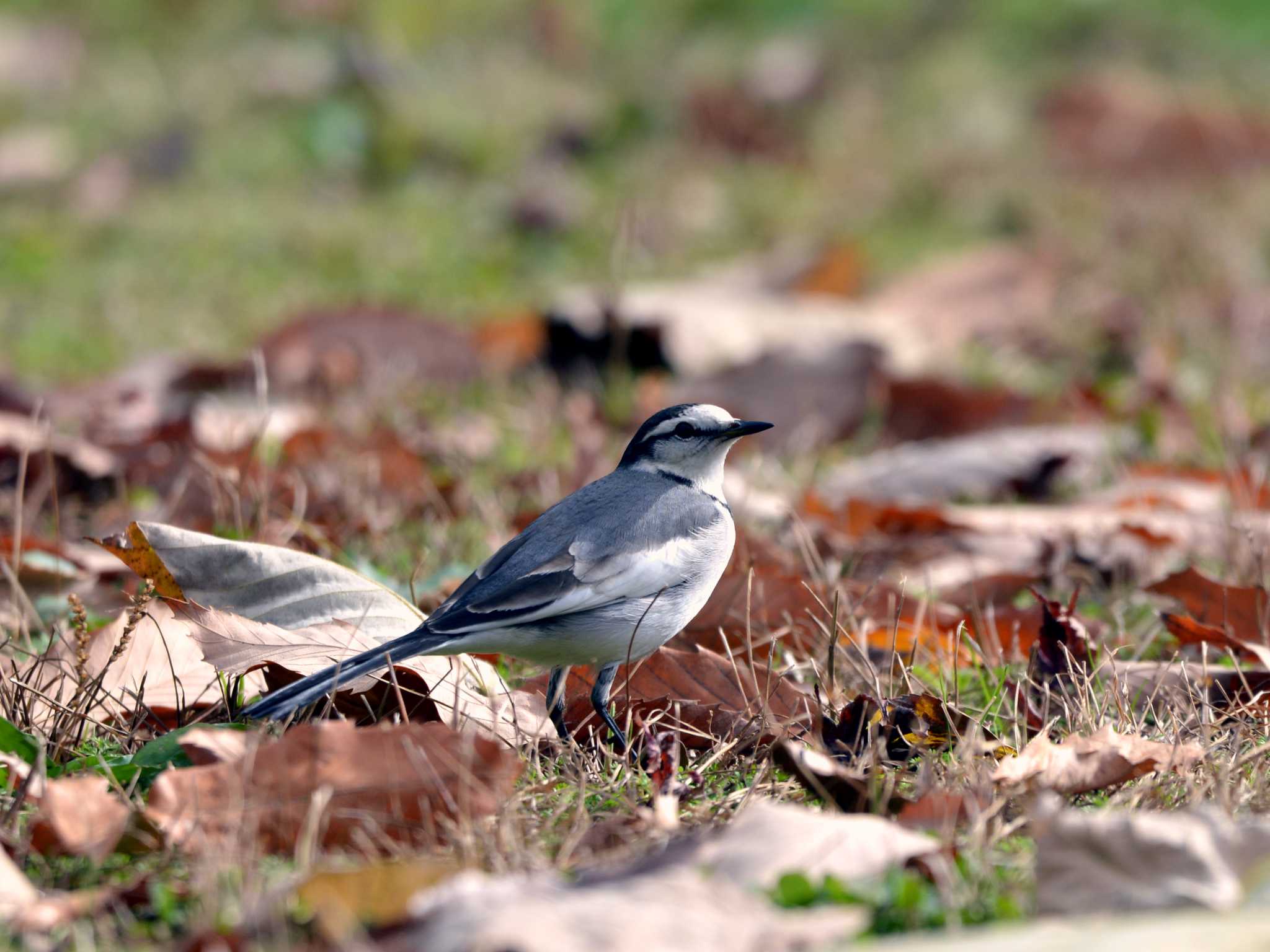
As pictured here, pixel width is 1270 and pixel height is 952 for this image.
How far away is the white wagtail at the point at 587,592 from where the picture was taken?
118 inches

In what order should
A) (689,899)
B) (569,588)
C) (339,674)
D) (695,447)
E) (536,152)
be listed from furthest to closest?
(536,152) → (695,447) → (569,588) → (339,674) → (689,899)

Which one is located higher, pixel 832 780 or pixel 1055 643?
pixel 832 780

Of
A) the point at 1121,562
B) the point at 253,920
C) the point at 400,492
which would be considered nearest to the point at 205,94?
the point at 400,492

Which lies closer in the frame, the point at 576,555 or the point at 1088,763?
the point at 1088,763

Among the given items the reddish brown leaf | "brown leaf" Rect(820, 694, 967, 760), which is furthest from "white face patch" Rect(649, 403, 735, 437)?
the reddish brown leaf

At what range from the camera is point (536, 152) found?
12203 mm

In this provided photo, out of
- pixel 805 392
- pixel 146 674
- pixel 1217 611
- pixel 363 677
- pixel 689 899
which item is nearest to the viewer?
pixel 689 899

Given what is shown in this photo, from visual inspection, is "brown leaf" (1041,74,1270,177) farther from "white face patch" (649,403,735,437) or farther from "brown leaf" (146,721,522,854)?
"brown leaf" (146,721,522,854)

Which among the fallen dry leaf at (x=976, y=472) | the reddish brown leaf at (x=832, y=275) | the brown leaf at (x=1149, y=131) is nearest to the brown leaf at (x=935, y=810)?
the fallen dry leaf at (x=976, y=472)

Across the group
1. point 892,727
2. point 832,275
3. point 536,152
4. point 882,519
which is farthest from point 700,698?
point 536,152

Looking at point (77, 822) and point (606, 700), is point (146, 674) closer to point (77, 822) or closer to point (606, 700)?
point (77, 822)

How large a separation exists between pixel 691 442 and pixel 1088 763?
1.63m

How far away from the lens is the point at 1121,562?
4.48 m

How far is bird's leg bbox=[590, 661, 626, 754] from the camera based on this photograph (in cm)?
306
